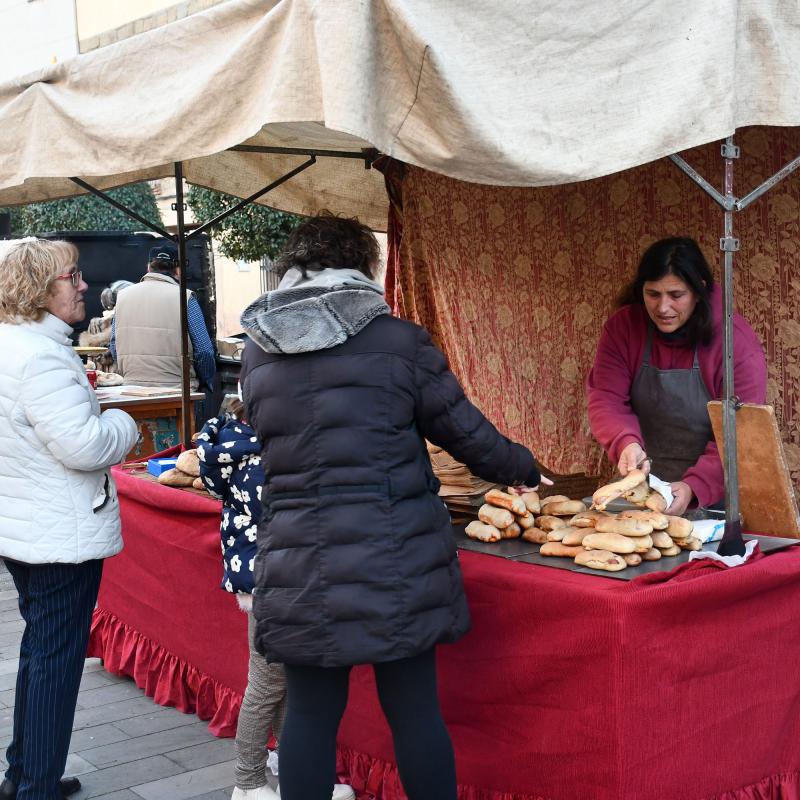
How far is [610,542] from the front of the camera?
8.98ft

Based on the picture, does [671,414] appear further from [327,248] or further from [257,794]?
[257,794]

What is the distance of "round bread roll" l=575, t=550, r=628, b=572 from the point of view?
2668 millimetres

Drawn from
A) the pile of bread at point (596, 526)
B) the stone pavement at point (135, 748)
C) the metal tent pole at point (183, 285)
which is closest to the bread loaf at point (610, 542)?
the pile of bread at point (596, 526)

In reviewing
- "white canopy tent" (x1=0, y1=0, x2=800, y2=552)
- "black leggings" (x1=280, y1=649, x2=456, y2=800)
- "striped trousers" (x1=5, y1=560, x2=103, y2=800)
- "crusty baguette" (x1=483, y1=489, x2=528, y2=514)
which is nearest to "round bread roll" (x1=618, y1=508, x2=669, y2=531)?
"crusty baguette" (x1=483, y1=489, x2=528, y2=514)

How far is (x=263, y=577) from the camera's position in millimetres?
2518

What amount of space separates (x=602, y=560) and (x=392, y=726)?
26.4 inches

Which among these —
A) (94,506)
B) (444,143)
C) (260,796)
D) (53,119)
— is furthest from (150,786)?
(444,143)

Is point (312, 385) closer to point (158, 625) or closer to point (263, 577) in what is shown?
point (263, 577)

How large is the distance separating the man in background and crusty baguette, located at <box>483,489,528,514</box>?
5004 mm

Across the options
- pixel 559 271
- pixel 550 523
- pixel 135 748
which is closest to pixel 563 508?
pixel 550 523

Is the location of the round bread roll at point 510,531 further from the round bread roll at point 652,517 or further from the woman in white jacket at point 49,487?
the woman in white jacket at point 49,487

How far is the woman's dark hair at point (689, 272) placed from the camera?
3484mm

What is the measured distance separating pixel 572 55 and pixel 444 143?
14.0 inches

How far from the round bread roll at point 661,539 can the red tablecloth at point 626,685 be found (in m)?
0.20
